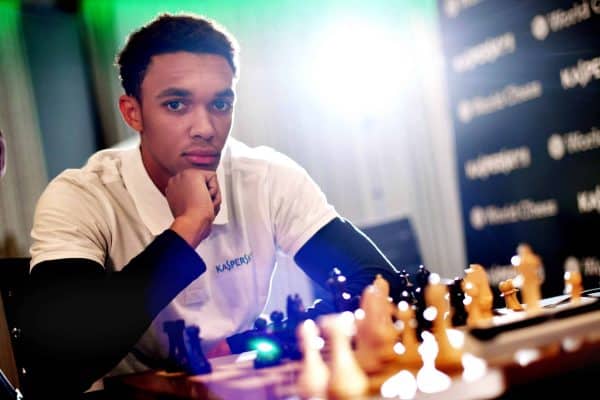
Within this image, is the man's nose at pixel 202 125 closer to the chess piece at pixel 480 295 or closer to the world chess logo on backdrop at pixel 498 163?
→ the chess piece at pixel 480 295

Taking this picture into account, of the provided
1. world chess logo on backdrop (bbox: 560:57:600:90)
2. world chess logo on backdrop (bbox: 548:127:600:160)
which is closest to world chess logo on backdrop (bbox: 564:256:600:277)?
world chess logo on backdrop (bbox: 548:127:600:160)

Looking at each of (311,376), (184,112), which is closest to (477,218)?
(184,112)

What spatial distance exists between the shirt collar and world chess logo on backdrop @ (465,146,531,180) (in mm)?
1161

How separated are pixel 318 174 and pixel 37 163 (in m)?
A: 1.30

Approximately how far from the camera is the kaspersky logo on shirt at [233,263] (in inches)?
73.5

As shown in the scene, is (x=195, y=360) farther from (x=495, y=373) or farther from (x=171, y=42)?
(x=171, y=42)

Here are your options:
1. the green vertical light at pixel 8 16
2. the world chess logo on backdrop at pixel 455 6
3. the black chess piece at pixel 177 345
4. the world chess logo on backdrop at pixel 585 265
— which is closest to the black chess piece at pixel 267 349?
the black chess piece at pixel 177 345

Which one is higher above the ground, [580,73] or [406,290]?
[580,73]

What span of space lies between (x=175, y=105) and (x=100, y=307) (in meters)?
0.63

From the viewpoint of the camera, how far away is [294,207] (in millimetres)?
1960

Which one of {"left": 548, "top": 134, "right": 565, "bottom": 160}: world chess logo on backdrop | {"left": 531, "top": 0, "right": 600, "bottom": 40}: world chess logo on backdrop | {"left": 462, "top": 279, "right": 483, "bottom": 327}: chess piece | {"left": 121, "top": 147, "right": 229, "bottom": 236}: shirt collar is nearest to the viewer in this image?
{"left": 462, "top": 279, "right": 483, "bottom": 327}: chess piece

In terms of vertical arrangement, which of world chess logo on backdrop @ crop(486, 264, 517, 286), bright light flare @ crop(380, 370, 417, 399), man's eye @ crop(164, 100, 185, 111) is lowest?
world chess logo on backdrop @ crop(486, 264, 517, 286)

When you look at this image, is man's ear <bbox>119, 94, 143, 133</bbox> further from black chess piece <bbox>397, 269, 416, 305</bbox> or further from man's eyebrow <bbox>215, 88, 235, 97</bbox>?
black chess piece <bbox>397, 269, 416, 305</bbox>

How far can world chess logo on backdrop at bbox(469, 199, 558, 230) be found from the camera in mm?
2502
